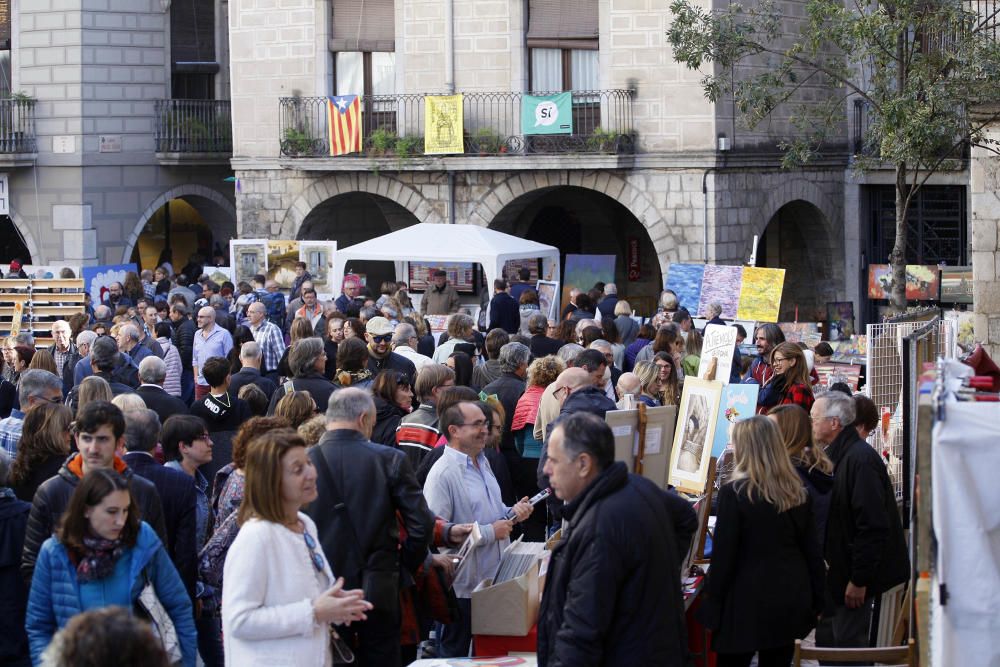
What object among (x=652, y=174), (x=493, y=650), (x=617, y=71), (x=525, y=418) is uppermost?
(x=617, y=71)

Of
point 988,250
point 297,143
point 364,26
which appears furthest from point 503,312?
point 364,26

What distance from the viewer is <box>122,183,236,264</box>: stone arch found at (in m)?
27.2

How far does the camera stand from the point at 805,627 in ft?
19.9

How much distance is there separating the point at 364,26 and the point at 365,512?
17.9 m

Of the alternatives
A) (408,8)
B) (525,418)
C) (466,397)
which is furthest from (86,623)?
(408,8)

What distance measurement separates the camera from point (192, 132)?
27.3m

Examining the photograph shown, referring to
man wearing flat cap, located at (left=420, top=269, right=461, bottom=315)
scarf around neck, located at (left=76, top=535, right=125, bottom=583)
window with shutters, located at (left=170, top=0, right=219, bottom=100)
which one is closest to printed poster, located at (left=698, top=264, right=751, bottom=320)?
man wearing flat cap, located at (left=420, top=269, right=461, bottom=315)

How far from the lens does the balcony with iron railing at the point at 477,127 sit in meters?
21.0

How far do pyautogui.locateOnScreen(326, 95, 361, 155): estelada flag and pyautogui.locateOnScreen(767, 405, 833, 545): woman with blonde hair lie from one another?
16.2 meters

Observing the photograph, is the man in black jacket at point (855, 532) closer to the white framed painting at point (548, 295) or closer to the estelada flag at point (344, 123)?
the white framed painting at point (548, 295)

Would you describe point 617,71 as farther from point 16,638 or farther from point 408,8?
point 16,638

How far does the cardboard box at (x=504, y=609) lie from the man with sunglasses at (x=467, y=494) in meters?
0.30

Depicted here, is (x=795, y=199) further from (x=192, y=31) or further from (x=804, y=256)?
(x=192, y=31)

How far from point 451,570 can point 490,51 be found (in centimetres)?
1620
